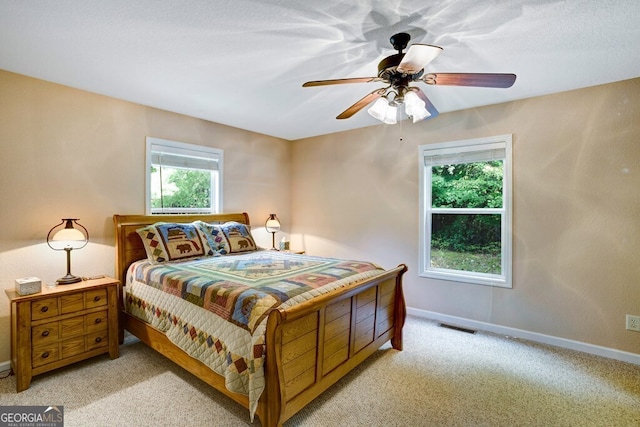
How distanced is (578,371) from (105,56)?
173 inches

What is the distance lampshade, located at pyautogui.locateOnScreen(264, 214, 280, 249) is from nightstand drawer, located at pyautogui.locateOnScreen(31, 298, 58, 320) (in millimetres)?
2479

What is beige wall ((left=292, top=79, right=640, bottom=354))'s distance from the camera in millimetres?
2623

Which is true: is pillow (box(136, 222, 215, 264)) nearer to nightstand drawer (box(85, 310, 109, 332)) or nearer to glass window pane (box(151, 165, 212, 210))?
glass window pane (box(151, 165, 212, 210))

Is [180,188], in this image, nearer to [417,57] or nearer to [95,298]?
[95,298]

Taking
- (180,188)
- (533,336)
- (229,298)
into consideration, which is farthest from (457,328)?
(180,188)

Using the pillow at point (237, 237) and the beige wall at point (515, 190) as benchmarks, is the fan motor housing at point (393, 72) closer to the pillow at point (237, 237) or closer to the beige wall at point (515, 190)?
the beige wall at point (515, 190)

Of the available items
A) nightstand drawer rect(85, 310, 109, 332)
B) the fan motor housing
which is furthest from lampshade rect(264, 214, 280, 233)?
the fan motor housing

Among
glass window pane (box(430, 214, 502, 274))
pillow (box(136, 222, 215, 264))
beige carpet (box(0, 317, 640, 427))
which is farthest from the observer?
glass window pane (box(430, 214, 502, 274))

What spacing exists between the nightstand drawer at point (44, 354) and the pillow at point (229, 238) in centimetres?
148

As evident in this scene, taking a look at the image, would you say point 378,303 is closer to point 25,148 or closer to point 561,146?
point 561,146

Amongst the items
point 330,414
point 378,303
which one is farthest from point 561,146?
point 330,414

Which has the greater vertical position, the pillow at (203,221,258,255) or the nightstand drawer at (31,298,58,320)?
the pillow at (203,221,258,255)

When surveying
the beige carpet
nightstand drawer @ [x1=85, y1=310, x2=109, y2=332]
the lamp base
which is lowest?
the beige carpet

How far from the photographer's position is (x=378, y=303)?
8.57ft
